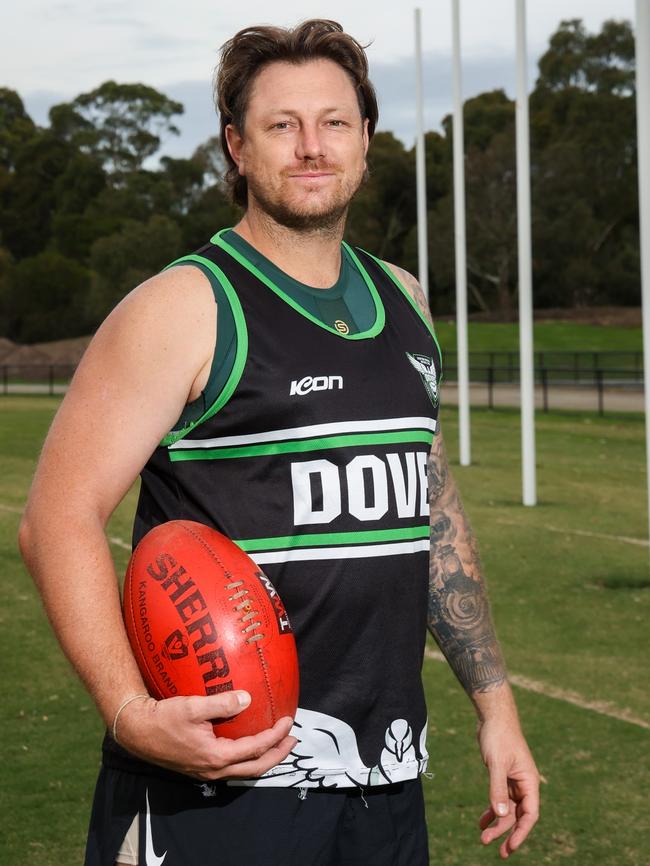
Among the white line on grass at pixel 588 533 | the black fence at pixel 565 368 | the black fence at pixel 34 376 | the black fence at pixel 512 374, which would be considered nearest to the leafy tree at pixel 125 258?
the black fence at pixel 34 376

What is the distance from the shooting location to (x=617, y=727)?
6488 millimetres

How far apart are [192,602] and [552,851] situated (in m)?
3.16

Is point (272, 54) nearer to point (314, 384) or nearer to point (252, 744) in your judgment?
Result: point (314, 384)

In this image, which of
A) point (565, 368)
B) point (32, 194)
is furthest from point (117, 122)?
point (565, 368)

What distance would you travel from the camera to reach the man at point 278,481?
2.33 m

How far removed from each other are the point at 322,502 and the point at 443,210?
58.4m

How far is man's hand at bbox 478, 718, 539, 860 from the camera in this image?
2.84 m

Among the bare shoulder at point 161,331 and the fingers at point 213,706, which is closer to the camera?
the fingers at point 213,706

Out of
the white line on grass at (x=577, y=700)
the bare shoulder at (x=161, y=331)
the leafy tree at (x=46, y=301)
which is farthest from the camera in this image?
the leafy tree at (x=46, y=301)

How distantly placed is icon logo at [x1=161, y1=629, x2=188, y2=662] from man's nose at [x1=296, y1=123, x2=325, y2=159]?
0.96m

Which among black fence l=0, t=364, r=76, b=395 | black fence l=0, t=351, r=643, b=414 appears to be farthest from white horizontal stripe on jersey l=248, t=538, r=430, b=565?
black fence l=0, t=364, r=76, b=395

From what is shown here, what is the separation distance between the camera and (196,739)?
212cm

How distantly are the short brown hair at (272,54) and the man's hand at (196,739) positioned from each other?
1225 mm

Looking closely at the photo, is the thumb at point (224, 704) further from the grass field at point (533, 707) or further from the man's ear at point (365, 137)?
the man's ear at point (365, 137)
